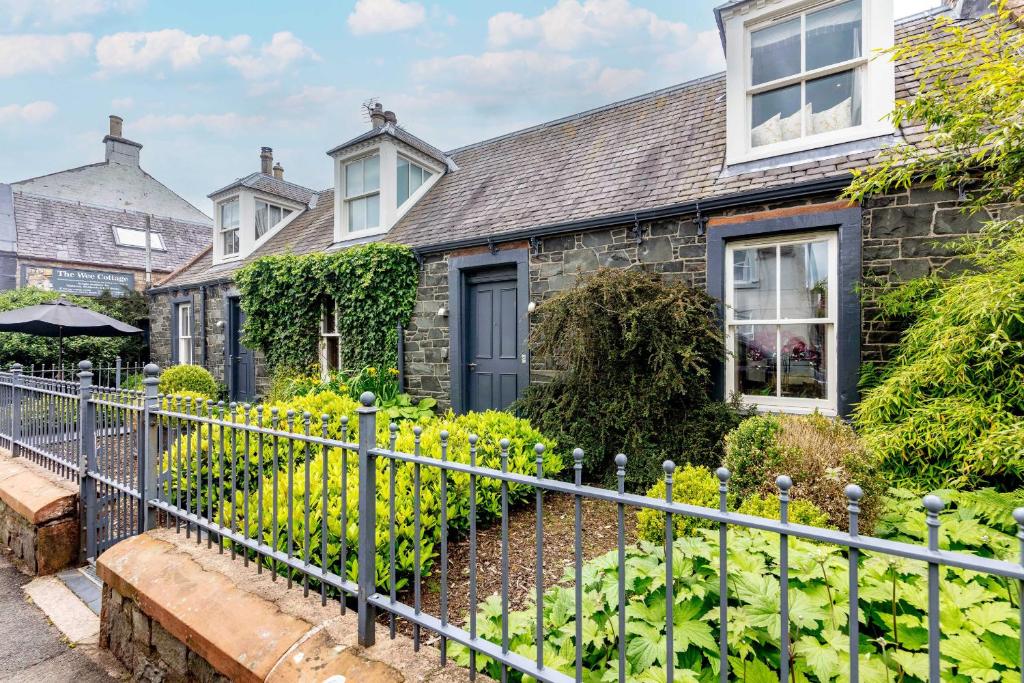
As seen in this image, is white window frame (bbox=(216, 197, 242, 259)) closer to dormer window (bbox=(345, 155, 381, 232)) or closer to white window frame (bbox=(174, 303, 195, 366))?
white window frame (bbox=(174, 303, 195, 366))

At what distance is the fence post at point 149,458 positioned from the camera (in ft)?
11.1

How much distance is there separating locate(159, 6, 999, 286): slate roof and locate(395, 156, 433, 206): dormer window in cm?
35

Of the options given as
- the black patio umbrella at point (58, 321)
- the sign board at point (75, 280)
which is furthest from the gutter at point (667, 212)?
the sign board at point (75, 280)

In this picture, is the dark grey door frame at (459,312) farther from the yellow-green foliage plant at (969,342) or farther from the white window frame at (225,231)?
the white window frame at (225,231)

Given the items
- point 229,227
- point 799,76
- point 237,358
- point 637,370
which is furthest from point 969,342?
point 229,227

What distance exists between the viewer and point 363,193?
979 cm

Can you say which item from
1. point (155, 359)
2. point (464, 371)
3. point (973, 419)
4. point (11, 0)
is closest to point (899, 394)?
point (973, 419)

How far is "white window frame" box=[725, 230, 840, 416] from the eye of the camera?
5117 mm

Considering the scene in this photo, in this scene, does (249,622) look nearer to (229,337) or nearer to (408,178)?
(408,178)

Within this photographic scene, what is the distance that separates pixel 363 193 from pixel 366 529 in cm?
882

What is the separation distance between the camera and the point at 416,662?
198cm

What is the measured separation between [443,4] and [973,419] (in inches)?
539

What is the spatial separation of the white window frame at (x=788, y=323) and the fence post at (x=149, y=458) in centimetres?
543

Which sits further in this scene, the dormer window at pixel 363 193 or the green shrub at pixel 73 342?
the green shrub at pixel 73 342
